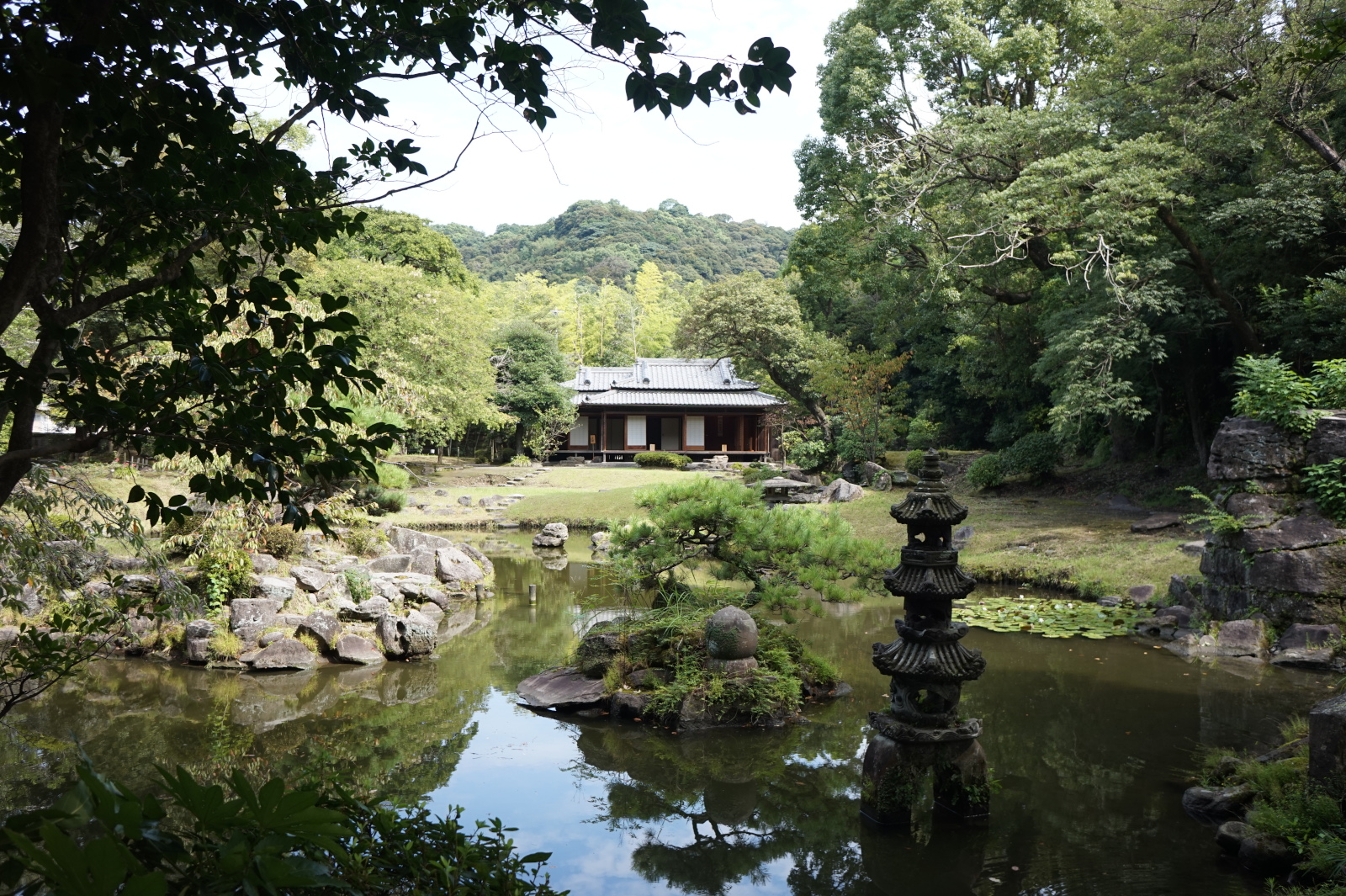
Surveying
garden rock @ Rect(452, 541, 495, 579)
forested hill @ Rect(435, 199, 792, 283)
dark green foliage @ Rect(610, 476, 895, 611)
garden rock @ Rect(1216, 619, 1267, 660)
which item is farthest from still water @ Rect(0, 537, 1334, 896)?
forested hill @ Rect(435, 199, 792, 283)

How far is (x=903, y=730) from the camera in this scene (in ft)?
17.7

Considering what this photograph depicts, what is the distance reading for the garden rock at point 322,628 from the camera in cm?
970

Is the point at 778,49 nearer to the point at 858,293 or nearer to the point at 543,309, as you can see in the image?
the point at 858,293

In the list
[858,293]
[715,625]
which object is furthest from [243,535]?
[858,293]

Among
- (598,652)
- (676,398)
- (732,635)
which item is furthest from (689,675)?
(676,398)

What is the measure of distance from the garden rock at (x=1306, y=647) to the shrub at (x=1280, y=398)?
6.67ft

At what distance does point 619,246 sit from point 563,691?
58.7m

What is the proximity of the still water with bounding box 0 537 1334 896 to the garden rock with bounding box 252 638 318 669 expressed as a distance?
0.17 m

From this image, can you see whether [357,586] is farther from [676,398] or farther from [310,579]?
[676,398]

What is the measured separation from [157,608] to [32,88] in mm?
2704

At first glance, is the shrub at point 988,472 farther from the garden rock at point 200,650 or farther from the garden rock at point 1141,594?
the garden rock at point 200,650

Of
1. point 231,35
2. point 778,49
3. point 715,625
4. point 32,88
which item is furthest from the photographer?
point 715,625

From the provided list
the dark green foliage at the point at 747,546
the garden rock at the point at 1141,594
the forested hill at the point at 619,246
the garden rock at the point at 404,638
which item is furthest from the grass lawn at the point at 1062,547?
the forested hill at the point at 619,246

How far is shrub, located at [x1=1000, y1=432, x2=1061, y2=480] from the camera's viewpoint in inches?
751
